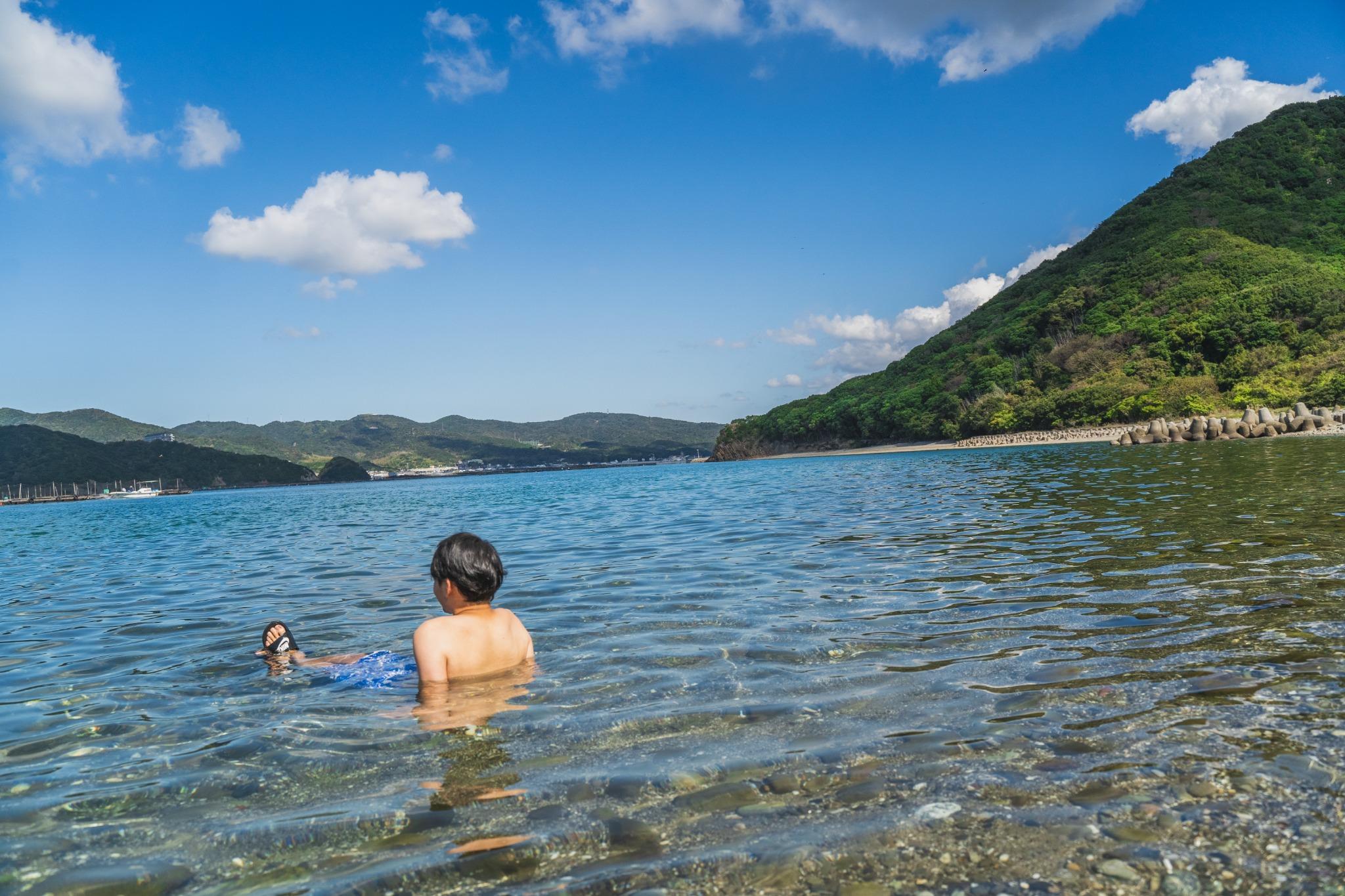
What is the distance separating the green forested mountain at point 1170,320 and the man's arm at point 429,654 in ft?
271

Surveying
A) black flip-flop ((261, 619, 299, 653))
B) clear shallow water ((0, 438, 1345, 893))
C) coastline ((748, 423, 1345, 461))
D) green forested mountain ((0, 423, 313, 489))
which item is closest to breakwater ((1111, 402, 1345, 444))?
coastline ((748, 423, 1345, 461))

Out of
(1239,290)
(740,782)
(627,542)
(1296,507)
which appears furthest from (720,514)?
(1239,290)

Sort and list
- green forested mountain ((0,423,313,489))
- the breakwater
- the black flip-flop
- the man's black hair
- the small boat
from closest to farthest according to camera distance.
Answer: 1. the man's black hair
2. the black flip-flop
3. the breakwater
4. the small boat
5. green forested mountain ((0,423,313,489))

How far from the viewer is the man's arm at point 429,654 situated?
6332 millimetres

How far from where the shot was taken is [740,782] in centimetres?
426

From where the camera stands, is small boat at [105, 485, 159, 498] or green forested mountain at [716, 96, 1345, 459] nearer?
green forested mountain at [716, 96, 1345, 459]

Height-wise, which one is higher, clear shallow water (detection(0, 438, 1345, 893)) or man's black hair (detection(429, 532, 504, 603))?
man's black hair (detection(429, 532, 504, 603))

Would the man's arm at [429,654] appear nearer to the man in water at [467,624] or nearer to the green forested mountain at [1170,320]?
the man in water at [467,624]

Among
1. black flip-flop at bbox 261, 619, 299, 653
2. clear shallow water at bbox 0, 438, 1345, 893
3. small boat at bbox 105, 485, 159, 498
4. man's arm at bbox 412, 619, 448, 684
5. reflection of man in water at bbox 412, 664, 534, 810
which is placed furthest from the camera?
small boat at bbox 105, 485, 159, 498

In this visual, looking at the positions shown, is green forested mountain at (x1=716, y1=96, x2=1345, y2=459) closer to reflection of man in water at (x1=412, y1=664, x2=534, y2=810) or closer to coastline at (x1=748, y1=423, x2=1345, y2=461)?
coastline at (x1=748, y1=423, x2=1345, y2=461)

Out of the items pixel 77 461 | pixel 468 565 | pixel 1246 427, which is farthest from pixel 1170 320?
pixel 77 461

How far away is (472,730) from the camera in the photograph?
5.49 metres

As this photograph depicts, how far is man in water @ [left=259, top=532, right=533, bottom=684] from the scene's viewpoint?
6.23 metres

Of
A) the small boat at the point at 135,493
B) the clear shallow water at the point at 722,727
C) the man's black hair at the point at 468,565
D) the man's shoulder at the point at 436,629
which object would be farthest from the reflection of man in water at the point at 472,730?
the small boat at the point at 135,493
